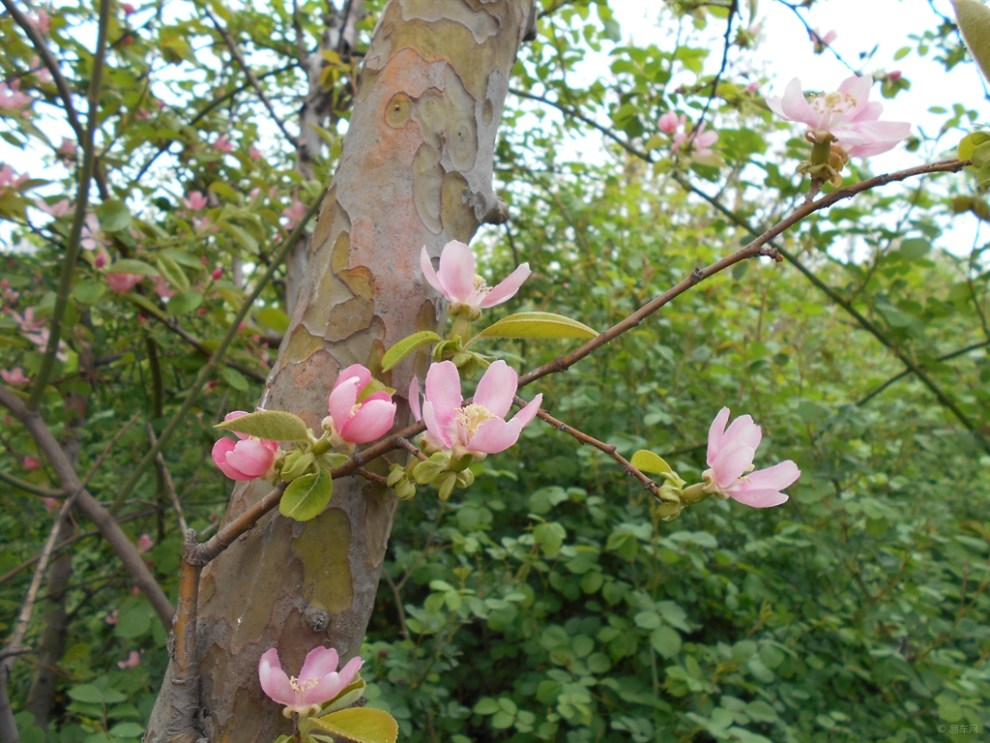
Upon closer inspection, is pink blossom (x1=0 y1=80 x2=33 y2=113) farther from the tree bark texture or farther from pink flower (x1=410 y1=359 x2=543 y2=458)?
pink flower (x1=410 y1=359 x2=543 y2=458)

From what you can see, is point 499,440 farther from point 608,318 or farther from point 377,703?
point 608,318

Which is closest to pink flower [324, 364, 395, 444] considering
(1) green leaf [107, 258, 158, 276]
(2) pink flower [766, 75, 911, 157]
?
(2) pink flower [766, 75, 911, 157]

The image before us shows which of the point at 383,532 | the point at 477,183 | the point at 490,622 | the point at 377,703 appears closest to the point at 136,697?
the point at 377,703

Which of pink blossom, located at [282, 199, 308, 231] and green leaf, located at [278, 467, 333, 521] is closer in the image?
green leaf, located at [278, 467, 333, 521]

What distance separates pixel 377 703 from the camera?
129 cm

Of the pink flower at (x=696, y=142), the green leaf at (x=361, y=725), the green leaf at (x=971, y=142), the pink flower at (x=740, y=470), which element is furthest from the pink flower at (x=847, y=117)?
the pink flower at (x=696, y=142)

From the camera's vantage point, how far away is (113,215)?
134 cm

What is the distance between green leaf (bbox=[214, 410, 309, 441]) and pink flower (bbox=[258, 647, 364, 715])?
0.18 m

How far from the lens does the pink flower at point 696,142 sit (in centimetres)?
169

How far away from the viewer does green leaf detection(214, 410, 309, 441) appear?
0.51 m

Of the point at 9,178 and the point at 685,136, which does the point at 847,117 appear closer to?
the point at 685,136

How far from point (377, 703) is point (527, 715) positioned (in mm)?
317

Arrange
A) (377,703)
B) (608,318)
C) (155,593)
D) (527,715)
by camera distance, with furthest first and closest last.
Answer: (608,318)
(527,715)
(377,703)
(155,593)

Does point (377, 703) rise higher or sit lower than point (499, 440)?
lower
